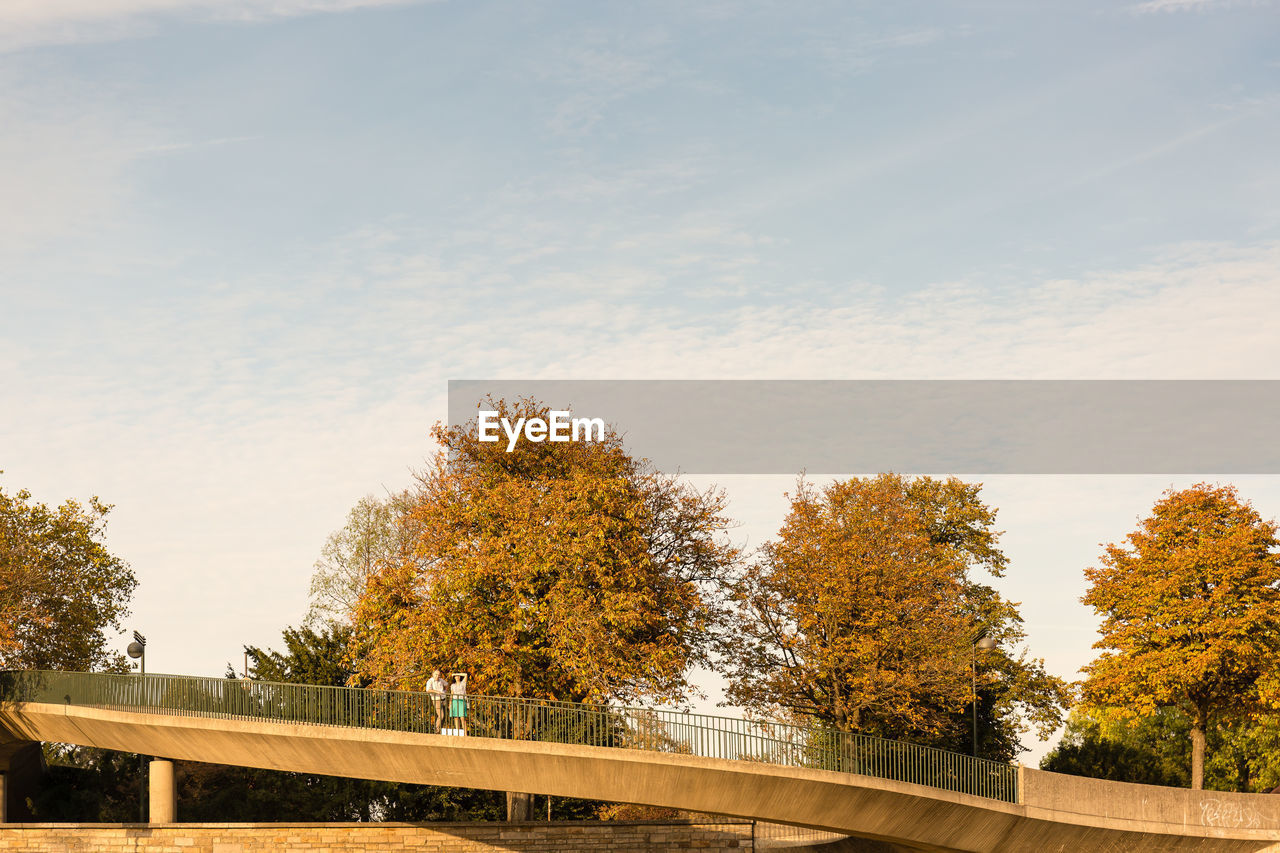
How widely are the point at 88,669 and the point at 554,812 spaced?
1618 cm

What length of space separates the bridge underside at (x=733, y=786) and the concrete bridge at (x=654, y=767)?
0.04 m

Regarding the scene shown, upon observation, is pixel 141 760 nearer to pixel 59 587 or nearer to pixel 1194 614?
pixel 59 587

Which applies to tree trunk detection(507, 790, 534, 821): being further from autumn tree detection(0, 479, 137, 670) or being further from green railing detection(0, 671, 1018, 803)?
autumn tree detection(0, 479, 137, 670)

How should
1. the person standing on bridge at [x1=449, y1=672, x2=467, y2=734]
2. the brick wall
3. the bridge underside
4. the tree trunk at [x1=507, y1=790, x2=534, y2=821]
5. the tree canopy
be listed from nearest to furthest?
the bridge underside
the person standing on bridge at [x1=449, y1=672, x2=467, y2=734]
the brick wall
the tree trunk at [x1=507, y1=790, x2=534, y2=821]
the tree canopy

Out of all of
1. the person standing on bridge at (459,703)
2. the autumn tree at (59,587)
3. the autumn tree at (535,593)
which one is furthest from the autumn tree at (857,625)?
the autumn tree at (59,587)

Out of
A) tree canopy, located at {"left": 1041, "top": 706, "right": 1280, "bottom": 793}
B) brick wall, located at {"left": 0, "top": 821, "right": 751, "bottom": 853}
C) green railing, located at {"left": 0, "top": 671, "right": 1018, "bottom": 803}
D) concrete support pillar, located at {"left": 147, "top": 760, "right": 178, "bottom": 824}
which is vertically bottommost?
tree canopy, located at {"left": 1041, "top": 706, "right": 1280, "bottom": 793}

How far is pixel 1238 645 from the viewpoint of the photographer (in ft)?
128

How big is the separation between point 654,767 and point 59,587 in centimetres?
2348

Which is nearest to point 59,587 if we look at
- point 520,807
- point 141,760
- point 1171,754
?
point 141,760

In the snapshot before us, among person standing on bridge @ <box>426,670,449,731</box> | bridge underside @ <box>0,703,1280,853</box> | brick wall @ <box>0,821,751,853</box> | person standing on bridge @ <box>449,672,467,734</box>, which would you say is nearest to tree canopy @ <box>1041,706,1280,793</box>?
bridge underside @ <box>0,703,1280,853</box>

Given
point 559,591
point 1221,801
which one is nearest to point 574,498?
point 559,591

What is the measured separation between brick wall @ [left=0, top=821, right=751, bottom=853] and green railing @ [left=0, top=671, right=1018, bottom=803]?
281 centimetres

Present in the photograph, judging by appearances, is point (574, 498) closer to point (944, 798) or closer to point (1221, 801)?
point (944, 798)

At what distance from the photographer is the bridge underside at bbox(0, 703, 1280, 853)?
29.2m
